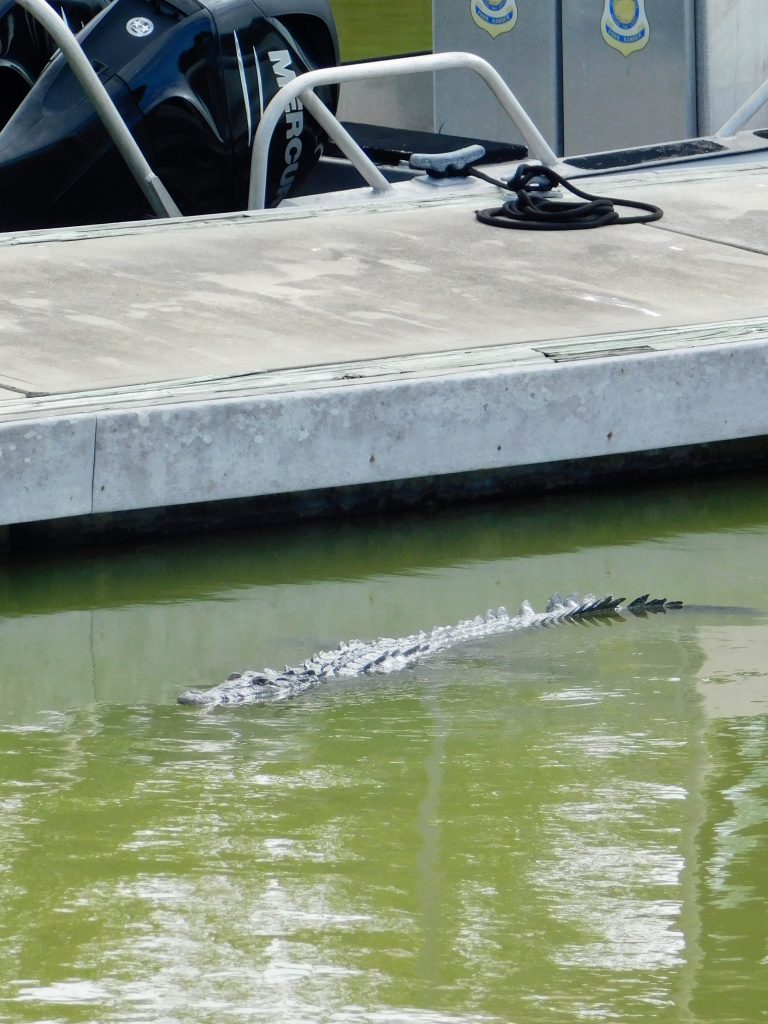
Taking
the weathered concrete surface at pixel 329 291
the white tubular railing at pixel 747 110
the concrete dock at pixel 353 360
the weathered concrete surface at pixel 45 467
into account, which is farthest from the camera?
the white tubular railing at pixel 747 110

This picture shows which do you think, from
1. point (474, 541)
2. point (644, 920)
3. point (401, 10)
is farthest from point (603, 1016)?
point (401, 10)

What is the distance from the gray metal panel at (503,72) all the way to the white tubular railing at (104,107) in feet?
10.5

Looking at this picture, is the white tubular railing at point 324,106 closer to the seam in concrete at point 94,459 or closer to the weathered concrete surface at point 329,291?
the weathered concrete surface at point 329,291

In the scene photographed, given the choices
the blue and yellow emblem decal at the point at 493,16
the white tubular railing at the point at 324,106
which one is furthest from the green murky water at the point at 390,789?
the blue and yellow emblem decal at the point at 493,16

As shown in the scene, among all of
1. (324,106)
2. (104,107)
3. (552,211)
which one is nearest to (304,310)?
(552,211)

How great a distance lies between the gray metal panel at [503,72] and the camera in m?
9.71

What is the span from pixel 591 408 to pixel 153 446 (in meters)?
1.12

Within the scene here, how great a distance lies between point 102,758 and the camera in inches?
136

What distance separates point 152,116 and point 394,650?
13.7 ft

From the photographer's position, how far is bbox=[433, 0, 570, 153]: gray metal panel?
9.71 m

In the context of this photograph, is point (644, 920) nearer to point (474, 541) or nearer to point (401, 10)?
point (474, 541)

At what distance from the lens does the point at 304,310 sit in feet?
17.9

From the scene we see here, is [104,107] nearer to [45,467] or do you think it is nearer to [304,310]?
[304,310]

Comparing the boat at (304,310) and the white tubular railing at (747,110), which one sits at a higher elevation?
the white tubular railing at (747,110)
